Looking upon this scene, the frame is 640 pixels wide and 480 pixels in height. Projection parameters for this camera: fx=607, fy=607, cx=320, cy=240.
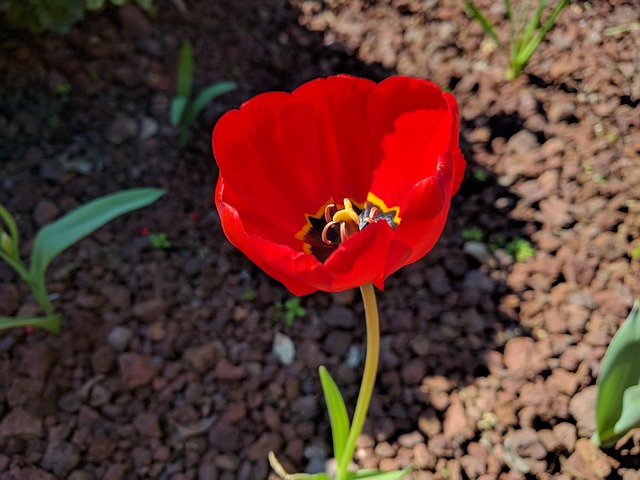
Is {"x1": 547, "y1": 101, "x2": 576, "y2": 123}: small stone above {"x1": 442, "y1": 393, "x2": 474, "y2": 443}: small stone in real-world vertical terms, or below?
above

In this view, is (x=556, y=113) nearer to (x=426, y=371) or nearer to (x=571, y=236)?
(x=571, y=236)

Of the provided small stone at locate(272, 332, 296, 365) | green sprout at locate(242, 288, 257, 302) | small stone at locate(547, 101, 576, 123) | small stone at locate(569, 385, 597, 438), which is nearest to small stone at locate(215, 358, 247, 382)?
small stone at locate(272, 332, 296, 365)

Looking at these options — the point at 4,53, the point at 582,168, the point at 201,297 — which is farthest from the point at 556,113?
the point at 4,53

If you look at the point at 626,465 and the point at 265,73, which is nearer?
the point at 626,465

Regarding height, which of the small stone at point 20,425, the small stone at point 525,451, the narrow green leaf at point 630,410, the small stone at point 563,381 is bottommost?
the small stone at point 20,425

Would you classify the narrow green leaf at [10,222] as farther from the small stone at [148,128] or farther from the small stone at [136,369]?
the small stone at [148,128]

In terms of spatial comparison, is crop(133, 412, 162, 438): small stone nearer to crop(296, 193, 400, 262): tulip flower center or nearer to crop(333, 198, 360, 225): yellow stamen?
crop(296, 193, 400, 262): tulip flower center

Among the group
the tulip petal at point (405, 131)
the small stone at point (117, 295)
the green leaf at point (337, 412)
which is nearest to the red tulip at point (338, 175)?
the tulip petal at point (405, 131)
